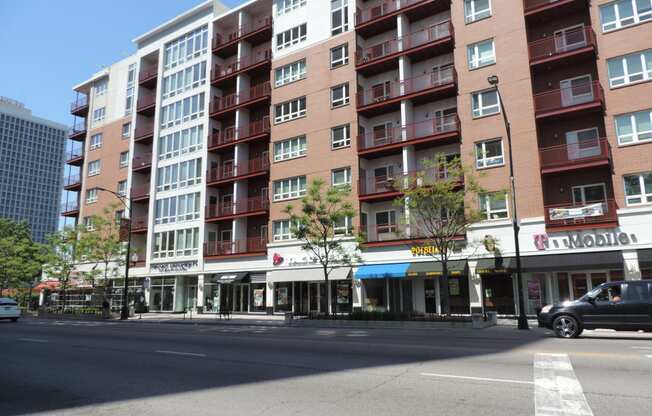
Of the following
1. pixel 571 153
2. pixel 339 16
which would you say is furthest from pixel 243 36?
pixel 571 153

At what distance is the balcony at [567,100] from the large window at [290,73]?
18.3 meters

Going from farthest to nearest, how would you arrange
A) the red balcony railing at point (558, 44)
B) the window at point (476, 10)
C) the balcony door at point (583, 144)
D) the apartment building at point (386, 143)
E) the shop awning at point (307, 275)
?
the shop awning at point (307, 275), the window at point (476, 10), the red balcony railing at point (558, 44), the balcony door at point (583, 144), the apartment building at point (386, 143)

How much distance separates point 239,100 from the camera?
40.5 meters

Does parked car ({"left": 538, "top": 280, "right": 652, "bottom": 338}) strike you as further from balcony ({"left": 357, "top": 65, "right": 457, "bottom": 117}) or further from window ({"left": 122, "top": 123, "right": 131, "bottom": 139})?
window ({"left": 122, "top": 123, "right": 131, "bottom": 139})

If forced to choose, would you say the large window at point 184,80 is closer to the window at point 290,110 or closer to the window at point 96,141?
the window at point 290,110

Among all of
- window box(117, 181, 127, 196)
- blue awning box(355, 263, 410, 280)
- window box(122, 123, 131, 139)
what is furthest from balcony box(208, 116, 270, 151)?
blue awning box(355, 263, 410, 280)

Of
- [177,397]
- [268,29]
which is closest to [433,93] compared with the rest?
[268,29]

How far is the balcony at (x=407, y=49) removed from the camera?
30516 mm

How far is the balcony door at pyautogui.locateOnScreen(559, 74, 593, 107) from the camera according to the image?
1026 inches

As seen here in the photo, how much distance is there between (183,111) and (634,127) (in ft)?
121

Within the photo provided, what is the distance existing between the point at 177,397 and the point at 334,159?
27.5m

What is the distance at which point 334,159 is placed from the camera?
33.8 m

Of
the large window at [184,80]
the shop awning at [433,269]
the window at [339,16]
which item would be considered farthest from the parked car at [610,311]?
the large window at [184,80]

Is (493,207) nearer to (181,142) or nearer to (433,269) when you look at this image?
(433,269)
